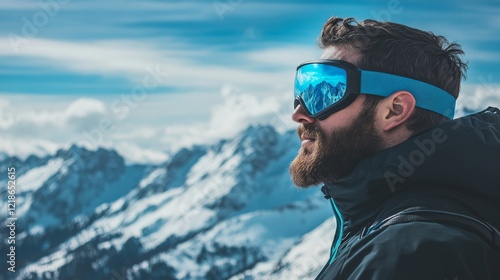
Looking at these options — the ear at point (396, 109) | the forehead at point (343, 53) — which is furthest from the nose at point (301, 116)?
the ear at point (396, 109)

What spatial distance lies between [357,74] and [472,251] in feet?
5.25

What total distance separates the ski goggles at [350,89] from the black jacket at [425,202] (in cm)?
29

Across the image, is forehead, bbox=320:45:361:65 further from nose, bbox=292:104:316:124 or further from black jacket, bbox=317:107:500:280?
black jacket, bbox=317:107:500:280

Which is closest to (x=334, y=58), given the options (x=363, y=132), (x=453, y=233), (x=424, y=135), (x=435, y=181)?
(x=363, y=132)

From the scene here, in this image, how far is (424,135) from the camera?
369cm

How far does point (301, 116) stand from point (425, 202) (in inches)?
56.5

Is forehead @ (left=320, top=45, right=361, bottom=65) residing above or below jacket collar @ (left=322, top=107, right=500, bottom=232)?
above

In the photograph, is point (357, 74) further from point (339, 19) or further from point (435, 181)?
point (435, 181)

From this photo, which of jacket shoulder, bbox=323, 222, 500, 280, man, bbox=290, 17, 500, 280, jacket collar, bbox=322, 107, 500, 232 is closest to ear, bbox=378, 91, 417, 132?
man, bbox=290, 17, 500, 280

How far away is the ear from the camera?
4.04m

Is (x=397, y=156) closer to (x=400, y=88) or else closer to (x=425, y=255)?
(x=400, y=88)

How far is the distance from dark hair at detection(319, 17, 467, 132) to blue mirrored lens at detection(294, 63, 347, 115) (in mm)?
188

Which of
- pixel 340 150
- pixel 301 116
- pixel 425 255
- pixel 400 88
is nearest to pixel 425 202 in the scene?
pixel 425 255

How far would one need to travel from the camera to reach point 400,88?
4094 mm
